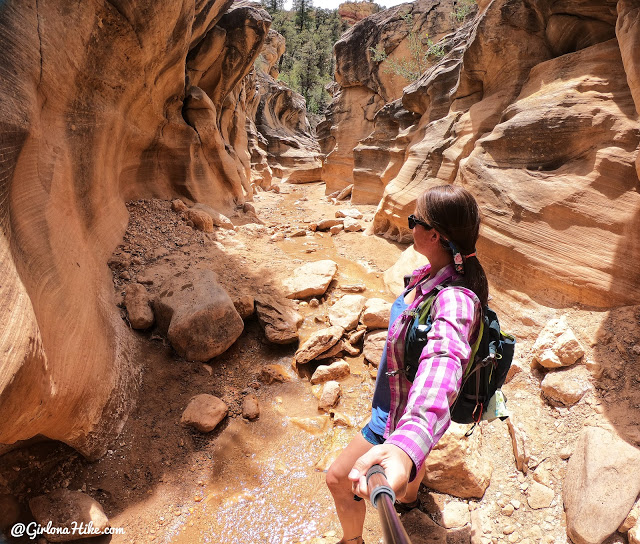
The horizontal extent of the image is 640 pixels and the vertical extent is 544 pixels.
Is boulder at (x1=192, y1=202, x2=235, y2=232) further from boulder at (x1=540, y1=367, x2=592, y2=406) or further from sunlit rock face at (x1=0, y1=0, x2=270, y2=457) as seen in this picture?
boulder at (x1=540, y1=367, x2=592, y2=406)

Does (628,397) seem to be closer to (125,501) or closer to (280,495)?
(280,495)

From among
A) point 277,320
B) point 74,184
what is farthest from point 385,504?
point 74,184

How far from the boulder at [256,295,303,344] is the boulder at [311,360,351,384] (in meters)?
0.61

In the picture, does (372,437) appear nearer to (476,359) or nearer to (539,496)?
(476,359)

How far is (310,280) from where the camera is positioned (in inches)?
214

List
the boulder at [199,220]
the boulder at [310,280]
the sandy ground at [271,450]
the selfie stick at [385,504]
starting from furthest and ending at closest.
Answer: the boulder at [199,220]
the boulder at [310,280]
the sandy ground at [271,450]
the selfie stick at [385,504]

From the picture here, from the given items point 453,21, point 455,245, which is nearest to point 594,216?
point 455,245

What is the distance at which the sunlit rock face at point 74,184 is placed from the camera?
2.19m

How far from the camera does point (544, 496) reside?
2.23 meters

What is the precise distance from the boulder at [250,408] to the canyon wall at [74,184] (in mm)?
1013

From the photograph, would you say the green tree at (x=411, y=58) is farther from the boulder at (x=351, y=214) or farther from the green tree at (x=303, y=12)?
the green tree at (x=303, y=12)

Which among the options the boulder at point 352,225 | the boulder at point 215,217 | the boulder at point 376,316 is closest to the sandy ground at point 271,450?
the boulder at point 376,316

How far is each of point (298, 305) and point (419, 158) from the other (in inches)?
168

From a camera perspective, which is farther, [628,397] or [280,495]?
[280,495]
